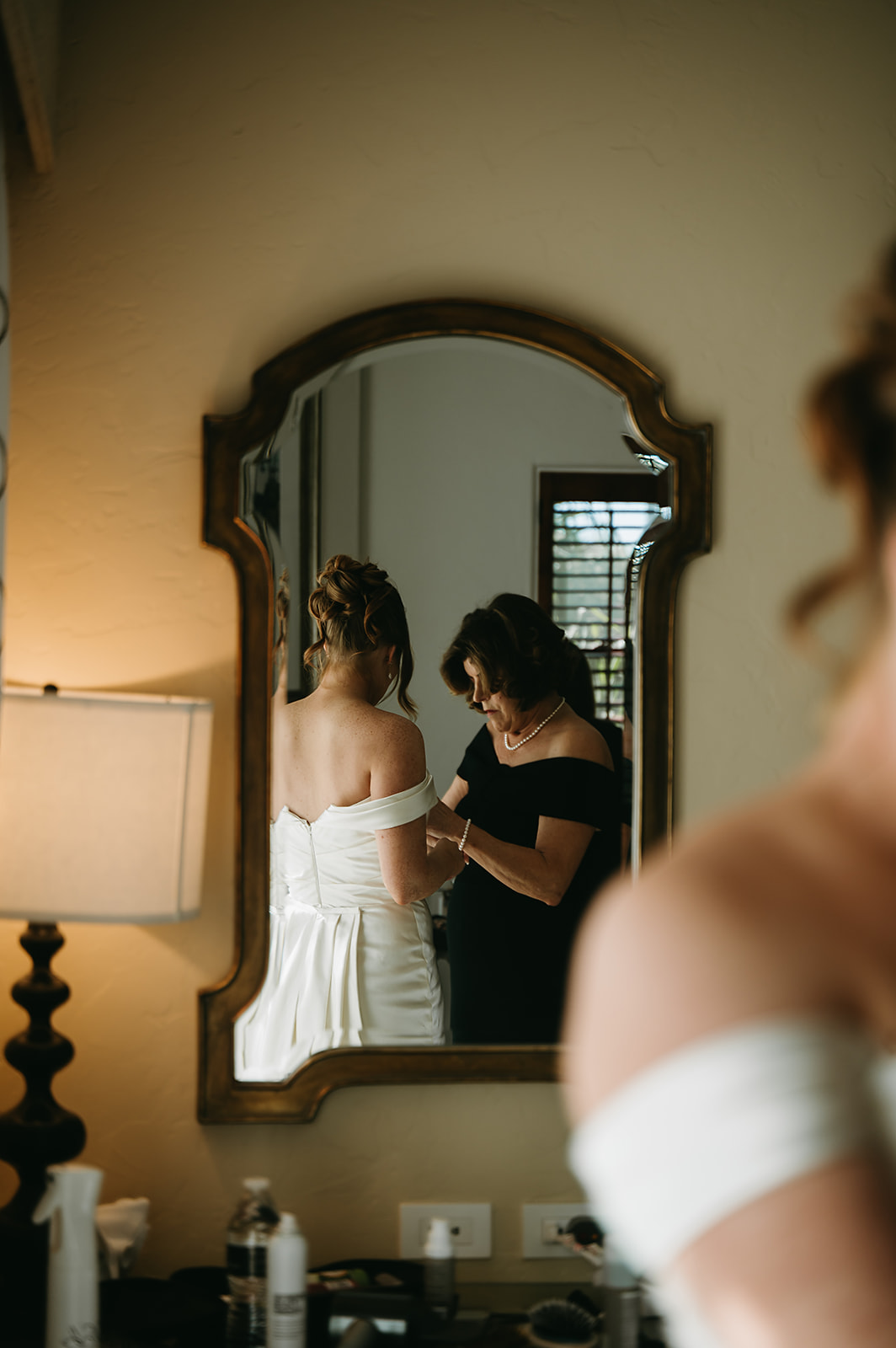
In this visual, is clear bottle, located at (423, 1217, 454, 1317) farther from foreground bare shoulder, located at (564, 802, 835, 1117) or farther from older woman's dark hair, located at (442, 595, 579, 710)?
foreground bare shoulder, located at (564, 802, 835, 1117)

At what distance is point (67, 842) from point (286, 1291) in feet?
2.06

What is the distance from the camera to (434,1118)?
1.67 metres

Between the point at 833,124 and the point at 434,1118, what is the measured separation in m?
1.70

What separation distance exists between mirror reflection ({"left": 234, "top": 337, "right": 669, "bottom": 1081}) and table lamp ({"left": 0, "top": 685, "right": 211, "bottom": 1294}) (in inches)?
8.4

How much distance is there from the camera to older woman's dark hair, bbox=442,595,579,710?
1.66 meters

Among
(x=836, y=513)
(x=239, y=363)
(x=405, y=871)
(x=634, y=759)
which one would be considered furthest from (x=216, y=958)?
(x=836, y=513)

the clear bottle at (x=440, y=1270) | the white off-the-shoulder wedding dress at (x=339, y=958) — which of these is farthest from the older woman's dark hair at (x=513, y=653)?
the clear bottle at (x=440, y=1270)

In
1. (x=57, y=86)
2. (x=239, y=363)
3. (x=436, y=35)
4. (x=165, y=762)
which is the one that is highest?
(x=436, y=35)

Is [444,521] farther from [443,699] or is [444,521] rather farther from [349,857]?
[349,857]

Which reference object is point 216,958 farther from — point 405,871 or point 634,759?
point 634,759

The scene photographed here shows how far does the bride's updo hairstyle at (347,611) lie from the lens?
164 cm

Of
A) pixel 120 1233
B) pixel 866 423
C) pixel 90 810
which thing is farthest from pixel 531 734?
pixel 866 423

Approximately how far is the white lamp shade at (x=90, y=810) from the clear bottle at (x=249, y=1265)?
401 millimetres

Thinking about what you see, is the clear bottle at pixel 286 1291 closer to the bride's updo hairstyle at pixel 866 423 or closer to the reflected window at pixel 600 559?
the reflected window at pixel 600 559
